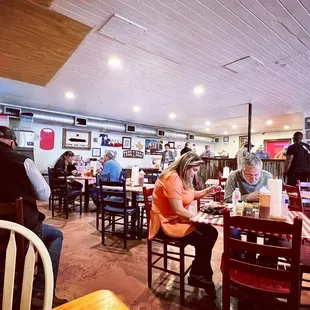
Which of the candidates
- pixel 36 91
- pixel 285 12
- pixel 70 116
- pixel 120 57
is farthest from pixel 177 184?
pixel 70 116

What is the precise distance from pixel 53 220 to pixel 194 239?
3601mm

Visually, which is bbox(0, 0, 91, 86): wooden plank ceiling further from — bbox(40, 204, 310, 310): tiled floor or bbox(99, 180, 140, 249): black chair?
bbox(40, 204, 310, 310): tiled floor

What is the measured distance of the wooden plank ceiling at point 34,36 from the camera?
2.02m

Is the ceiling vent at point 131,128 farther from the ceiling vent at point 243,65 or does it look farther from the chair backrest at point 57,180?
the ceiling vent at point 243,65

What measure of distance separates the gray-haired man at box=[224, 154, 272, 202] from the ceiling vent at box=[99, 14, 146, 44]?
72.5 inches

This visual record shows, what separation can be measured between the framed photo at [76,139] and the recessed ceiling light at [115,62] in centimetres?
517

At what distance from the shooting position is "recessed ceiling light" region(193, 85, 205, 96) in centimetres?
481

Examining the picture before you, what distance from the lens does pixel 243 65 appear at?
3.61m

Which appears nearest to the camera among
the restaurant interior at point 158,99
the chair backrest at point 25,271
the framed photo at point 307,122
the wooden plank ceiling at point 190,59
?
the chair backrest at point 25,271

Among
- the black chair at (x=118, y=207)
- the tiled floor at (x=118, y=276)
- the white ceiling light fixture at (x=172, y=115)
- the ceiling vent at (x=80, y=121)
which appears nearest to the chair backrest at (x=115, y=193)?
the black chair at (x=118, y=207)

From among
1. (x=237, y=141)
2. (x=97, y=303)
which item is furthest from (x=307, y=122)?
(x=97, y=303)

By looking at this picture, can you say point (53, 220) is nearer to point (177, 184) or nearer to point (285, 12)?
point (177, 184)

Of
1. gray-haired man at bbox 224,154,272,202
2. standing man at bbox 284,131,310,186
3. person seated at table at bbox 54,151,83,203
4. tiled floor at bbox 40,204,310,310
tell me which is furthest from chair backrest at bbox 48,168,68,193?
standing man at bbox 284,131,310,186

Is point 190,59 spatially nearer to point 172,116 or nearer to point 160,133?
point 172,116
